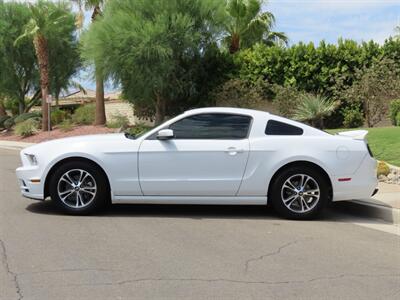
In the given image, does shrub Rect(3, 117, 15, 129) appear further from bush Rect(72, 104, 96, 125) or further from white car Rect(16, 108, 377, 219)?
white car Rect(16, 108, 377, 219)

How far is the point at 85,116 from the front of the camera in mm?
31969

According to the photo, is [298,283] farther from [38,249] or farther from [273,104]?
[273,104]

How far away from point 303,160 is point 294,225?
0.89 metres

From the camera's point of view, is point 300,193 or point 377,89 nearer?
point 300,193

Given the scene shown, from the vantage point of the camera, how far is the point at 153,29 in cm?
2236

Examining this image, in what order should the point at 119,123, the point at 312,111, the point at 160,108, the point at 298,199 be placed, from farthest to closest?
the point at 119,123 < the point at 160,108 < the point at 312,111 < the point at 298,199

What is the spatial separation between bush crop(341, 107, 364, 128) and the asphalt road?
44.6ft

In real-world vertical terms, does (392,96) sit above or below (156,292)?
above

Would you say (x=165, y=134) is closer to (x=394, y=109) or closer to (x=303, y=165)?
(x=303, y=165)

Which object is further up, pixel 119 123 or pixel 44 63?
pixel 44 63

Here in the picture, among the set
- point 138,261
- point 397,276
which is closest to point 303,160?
point 397,276

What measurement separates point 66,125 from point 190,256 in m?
25.4

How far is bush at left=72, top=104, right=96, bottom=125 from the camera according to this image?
31.7 meters

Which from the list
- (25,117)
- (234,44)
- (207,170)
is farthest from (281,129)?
(25,117)
